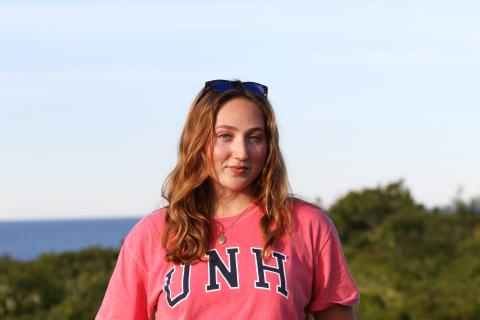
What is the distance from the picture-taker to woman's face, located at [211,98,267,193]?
3.37 m

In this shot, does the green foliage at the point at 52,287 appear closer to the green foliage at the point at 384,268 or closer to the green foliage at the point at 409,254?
the green foliage at the point at 384,268

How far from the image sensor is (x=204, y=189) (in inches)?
139

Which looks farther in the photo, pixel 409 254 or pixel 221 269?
pixel 409 254

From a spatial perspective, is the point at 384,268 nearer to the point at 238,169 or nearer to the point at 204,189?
the point at 204,189

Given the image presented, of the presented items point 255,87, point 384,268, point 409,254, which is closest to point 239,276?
point 255,87

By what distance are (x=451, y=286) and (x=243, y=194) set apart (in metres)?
A: 15.7

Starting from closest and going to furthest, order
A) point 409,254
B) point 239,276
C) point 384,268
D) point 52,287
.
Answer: point 239,276
point 384,268
point 52,287
point 409,254

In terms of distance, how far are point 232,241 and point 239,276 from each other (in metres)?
0.13

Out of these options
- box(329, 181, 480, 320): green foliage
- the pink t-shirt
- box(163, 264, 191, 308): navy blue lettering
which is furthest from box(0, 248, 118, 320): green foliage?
box(163, 264, 191, 308): navy blue lettering

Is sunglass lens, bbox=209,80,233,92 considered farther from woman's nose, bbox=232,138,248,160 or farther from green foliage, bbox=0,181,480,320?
green foliage, bbox=0,181,480,320

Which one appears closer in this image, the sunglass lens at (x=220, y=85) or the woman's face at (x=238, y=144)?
the woman's face at (x=238, y=144)

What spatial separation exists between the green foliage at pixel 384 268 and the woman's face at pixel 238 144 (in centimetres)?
1275

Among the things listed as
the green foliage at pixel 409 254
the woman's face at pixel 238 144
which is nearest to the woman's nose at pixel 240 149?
the woman's face at pixel 238 144

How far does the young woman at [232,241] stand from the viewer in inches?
130
